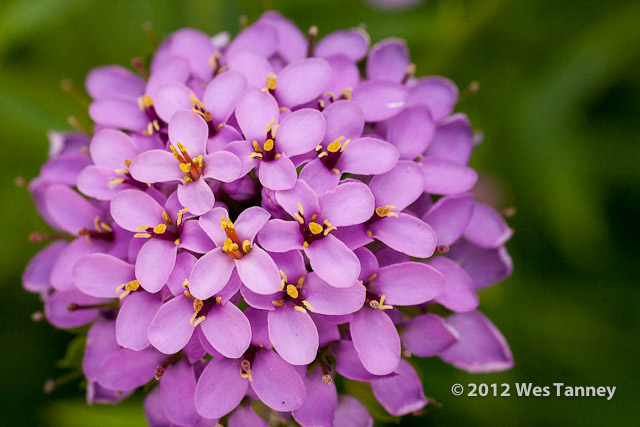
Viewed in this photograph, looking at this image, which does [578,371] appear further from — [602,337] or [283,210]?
[283,210]

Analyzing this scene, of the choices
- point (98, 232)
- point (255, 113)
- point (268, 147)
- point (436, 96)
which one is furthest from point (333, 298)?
point (436, 96)

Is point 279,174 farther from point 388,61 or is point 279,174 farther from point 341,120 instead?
point 388,61

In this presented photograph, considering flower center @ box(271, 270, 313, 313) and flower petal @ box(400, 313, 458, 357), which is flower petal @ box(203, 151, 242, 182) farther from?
flower petal @ box(400, 313, 458, 357)

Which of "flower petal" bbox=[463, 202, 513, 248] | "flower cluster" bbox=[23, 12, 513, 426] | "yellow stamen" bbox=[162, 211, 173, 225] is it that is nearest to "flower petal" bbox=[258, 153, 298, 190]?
"flower cluster" bbox=[23, 12, 513, 426]

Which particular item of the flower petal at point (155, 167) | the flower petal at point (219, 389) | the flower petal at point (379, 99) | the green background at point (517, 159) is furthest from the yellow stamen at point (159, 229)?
the green background at point (517, 159)

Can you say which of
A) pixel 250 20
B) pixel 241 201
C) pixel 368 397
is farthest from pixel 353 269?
pixel 250 20
